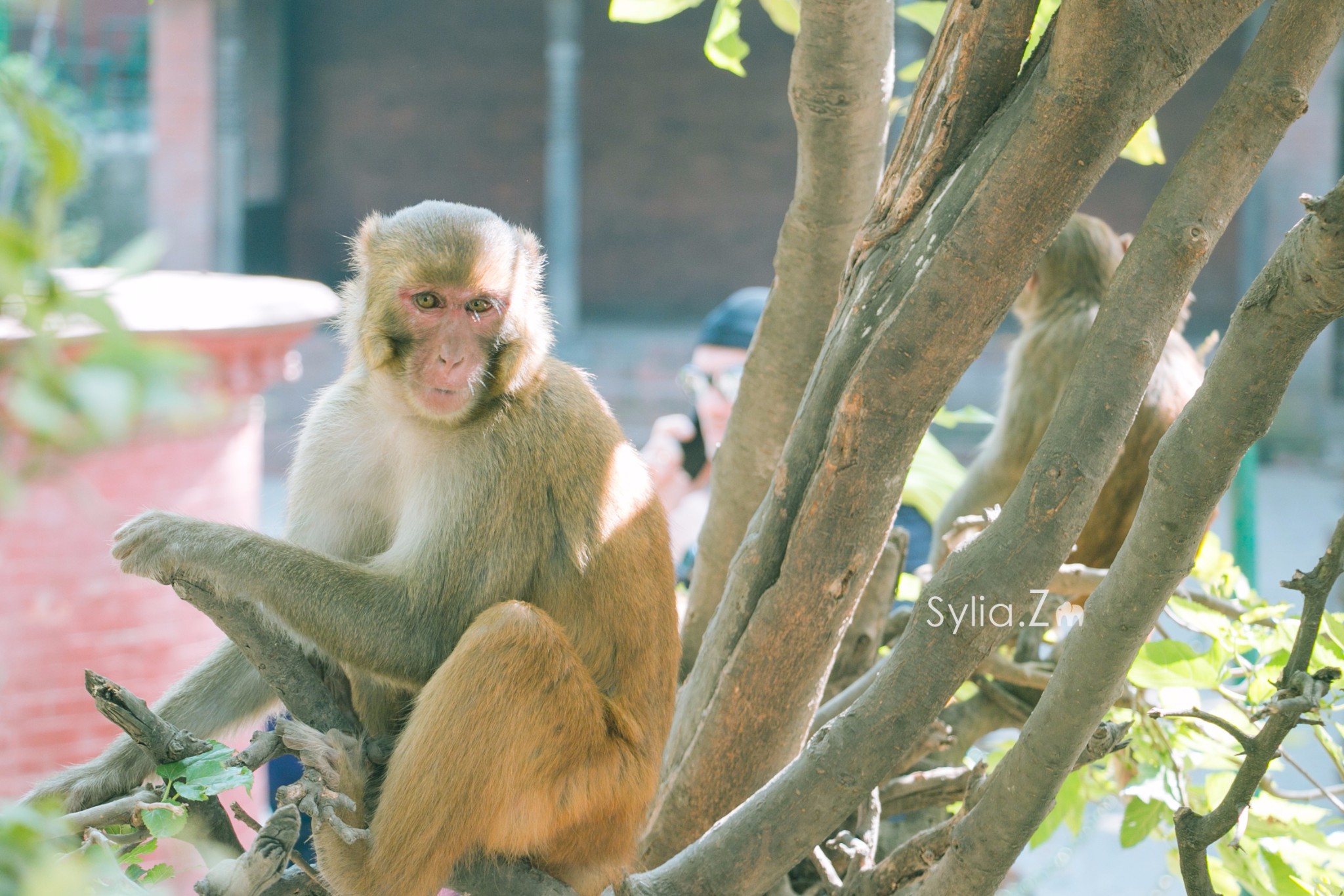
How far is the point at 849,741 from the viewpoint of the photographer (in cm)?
181

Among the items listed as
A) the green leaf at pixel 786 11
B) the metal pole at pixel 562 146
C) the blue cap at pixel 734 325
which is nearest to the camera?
the green leaf at pixel 786 11

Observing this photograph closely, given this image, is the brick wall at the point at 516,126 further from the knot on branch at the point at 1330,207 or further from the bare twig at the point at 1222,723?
the knot on branch at the point at 1330,207

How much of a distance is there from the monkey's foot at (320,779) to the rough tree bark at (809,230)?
1.05 meters

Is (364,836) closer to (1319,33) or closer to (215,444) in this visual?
(1319,33)

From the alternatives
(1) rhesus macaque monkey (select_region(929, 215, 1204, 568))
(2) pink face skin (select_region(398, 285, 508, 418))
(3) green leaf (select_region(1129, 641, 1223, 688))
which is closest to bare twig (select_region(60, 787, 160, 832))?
(2) pink face skin (select_region(398, 285, 508, 418))

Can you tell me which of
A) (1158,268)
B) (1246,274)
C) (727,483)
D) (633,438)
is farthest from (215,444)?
(1246,274)

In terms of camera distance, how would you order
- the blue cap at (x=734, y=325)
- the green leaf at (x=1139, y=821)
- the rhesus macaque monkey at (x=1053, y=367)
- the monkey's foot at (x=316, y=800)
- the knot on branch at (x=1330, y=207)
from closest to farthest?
the knot on branch at (x=1330, y=207) → the monkey's foot at (x=316, y=800) → the green leaf at (x=1139, y=821) → the rhesus macaque monkey at (x=1053, y=367) → the blue cap at (x=734, y=325)

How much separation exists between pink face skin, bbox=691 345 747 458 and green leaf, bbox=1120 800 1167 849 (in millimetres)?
2241

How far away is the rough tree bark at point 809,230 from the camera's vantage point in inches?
87.3

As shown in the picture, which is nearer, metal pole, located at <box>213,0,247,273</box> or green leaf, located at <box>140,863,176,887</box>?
green leaf, located at <box>140,863,176,887</box>

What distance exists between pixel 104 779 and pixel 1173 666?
6.45 ft

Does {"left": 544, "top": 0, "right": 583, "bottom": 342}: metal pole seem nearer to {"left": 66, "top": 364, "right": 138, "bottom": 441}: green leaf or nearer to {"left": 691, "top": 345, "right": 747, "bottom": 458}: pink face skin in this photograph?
{"left": 691, "top": 345, "right": 747, "bottom": 458}: pink face skin

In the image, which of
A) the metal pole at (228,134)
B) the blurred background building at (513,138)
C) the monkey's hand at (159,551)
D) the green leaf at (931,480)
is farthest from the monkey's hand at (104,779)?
the metal pole at (228,134)

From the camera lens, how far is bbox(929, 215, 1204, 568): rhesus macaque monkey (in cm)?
372
